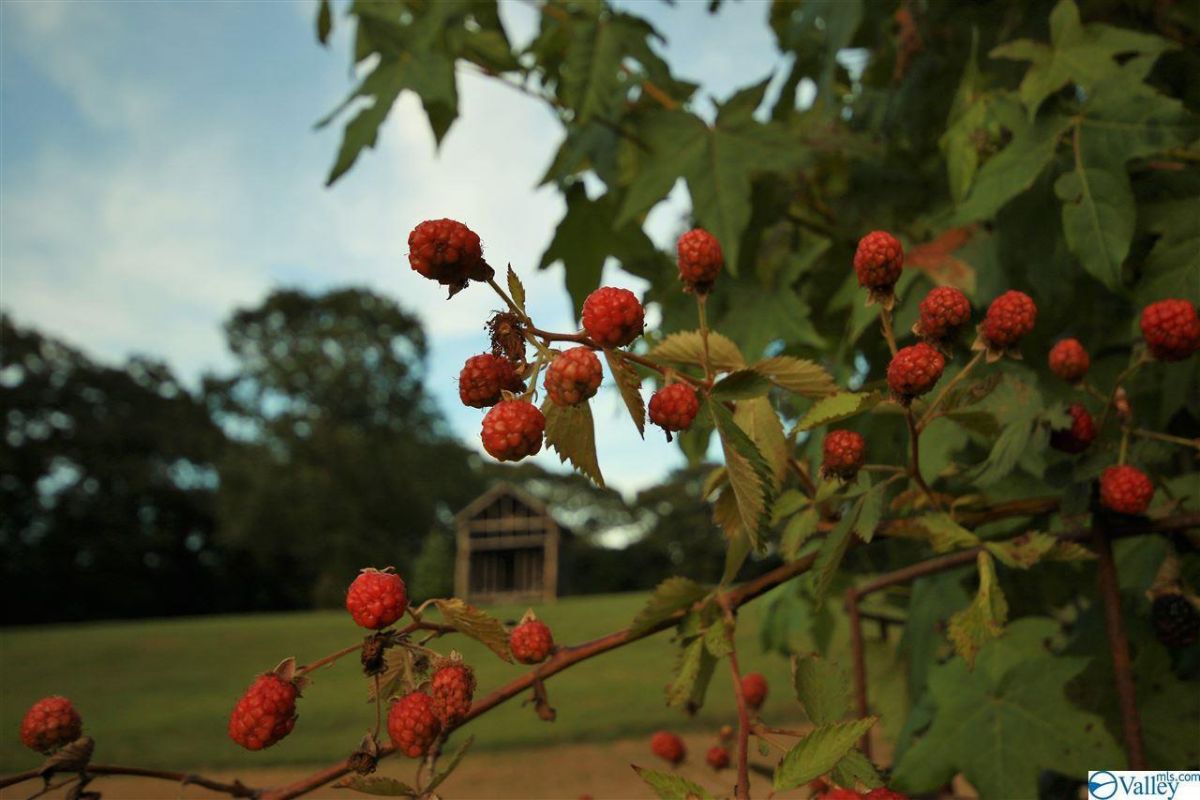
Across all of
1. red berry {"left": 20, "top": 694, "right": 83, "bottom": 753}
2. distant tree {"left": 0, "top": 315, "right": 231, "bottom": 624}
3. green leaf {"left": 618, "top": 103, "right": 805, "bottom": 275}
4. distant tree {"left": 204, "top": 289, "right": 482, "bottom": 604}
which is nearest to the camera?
red berry {"left": 20, "top": 694, "right": 83, "bottom": 753}

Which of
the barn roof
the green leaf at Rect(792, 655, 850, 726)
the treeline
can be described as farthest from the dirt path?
the barn roof

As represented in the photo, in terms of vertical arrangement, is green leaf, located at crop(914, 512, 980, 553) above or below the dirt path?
above

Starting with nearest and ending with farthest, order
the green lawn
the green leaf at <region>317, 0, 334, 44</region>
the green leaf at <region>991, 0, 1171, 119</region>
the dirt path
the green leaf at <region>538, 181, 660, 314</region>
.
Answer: the green leaf at <region>991, 0, 1171, 119</region>
the green leaf at <region>538, 181, 660, 314</region>
the green leaf at <region>317, 0, 334, 44</region>
the dirt path
the green lawn

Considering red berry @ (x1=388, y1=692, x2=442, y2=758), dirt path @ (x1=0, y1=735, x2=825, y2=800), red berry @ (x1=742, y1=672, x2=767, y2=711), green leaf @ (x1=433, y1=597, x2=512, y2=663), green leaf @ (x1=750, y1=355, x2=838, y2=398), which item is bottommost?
dirt path @ (x1=0, y1=735, x2=825, y2=800)

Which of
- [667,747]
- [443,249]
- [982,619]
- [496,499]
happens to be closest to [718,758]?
[667,747]

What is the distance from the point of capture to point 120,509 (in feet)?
79.4

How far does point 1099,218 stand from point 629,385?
720mm

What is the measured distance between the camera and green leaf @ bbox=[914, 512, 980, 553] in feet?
2.24

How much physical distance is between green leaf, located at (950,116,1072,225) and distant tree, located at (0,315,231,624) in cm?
2331

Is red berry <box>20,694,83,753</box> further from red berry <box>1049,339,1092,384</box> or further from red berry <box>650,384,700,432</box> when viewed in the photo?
red berry <box>1049,339,1092,384</box>

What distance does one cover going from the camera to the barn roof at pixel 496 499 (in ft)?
95.1

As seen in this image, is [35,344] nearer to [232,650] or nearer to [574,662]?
[232,650]

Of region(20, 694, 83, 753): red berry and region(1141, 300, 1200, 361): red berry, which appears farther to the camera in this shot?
region(1141, 300, 1200, 361): red berry

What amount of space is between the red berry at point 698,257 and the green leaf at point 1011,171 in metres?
0.64
